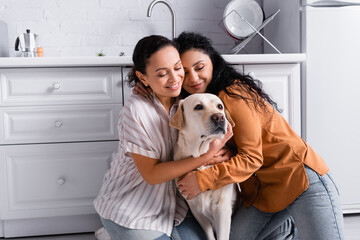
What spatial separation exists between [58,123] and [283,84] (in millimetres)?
1175

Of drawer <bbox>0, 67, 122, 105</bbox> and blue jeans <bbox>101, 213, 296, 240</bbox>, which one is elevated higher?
drawer <bbox>0, 67, 122, 105</bbox>

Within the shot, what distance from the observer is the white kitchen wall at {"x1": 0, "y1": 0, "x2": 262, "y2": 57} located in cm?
223

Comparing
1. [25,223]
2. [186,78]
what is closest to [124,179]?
[186,78]

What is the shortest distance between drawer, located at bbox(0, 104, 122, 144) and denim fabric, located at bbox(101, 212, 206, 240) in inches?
20.9

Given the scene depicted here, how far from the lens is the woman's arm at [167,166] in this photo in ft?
4.01

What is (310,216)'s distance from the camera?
1.25 m

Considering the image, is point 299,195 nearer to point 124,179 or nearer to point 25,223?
point 124,179

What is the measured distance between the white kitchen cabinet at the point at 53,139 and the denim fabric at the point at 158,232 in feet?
1.54

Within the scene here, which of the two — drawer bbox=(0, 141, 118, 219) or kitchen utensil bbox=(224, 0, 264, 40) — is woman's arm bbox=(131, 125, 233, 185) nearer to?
drawer bbox=(0, 141, 118, 219)

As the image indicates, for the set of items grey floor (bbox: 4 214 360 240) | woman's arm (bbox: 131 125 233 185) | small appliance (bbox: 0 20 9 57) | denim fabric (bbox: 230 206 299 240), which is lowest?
grey floor (bbox: 4 214 360 240)

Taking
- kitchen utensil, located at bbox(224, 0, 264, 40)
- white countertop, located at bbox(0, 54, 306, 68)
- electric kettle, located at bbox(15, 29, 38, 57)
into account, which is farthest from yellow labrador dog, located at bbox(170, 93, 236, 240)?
electric kettle, located at bbox(15, 29, 38, 57)

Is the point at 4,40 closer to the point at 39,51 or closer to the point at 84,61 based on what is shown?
the point at 39,51

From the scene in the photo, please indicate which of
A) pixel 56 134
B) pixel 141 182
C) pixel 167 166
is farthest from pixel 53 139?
pixel 167 166

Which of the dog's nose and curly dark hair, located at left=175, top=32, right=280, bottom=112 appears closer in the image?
the dog's nose
